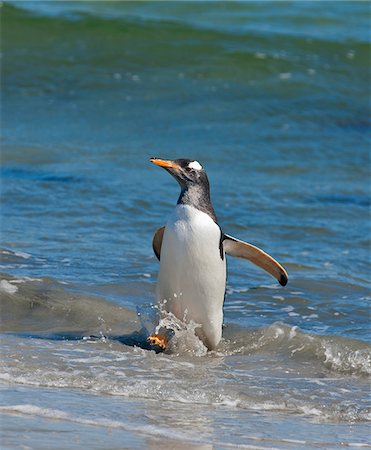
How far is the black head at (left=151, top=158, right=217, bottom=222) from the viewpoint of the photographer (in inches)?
237

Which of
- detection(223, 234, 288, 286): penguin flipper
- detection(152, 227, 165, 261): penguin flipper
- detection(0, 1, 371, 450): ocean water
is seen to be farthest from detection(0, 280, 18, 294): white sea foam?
detection(223, 234, 288, 286): penguin flipper

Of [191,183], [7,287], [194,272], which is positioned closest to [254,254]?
[194,272]

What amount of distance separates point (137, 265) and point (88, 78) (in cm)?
866

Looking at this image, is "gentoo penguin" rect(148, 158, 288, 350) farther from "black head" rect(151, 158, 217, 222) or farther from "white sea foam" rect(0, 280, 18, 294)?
"white sea foam" rect(0, 280, 18, 294)

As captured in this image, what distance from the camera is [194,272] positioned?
603cm

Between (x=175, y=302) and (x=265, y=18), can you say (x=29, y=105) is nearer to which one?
(x=265, y=18)

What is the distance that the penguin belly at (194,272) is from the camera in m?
5.96

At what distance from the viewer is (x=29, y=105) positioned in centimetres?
1459

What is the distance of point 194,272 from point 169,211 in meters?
3.80

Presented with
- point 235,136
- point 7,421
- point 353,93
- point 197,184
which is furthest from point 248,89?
point 7,421

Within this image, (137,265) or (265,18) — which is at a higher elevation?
(265,18)

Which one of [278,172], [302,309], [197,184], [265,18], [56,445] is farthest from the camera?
[265,18]

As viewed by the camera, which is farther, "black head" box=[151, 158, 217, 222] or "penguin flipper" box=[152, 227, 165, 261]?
"penguin flipper" box=[152, 227, 165, 261]

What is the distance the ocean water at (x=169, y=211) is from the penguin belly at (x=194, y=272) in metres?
0.14
